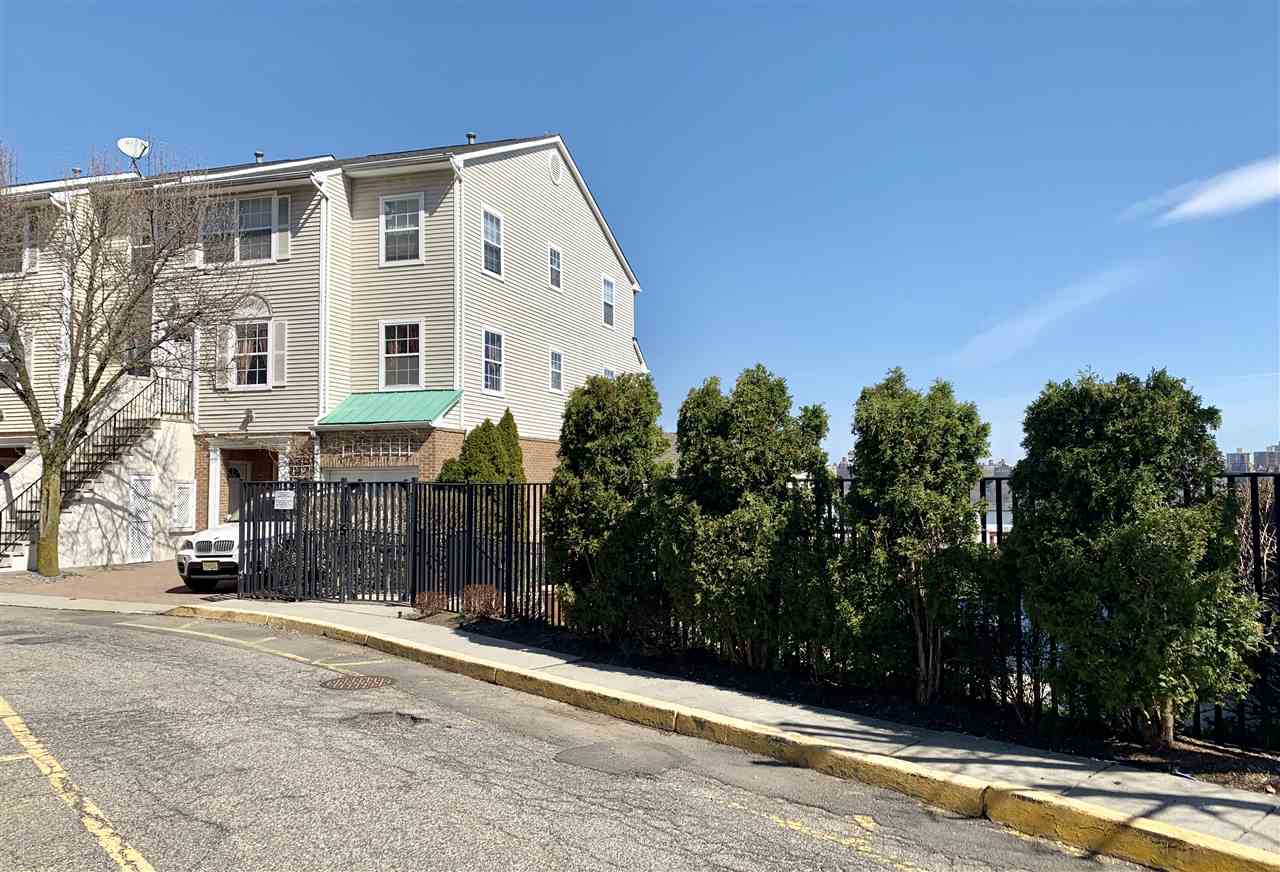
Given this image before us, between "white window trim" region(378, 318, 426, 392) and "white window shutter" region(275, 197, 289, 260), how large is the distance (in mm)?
2893

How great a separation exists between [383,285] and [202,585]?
8.96m

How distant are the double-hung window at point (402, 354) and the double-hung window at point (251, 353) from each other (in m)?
2.98

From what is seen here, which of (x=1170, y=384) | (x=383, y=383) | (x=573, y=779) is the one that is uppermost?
(x=383, y=383)

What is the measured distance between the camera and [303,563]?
1440 centimetres

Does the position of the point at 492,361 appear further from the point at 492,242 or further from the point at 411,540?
the point at 411,540

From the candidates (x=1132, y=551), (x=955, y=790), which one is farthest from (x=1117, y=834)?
(x=1132, y=551)

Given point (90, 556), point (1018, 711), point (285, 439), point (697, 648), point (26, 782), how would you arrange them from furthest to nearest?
1. point (285, 439)
2. point (90, 556)
3. point (697, 648)
4. point (1018, 711)
5. point (26, 782)

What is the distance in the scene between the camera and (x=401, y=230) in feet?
75.5

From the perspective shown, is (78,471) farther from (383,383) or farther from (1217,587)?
(1217,587)

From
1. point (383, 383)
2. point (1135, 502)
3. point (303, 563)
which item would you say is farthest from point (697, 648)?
point (383, 383)

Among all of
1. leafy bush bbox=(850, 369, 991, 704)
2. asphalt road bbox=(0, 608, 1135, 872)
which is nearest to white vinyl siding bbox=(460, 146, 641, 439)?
asphalt road bbox=(0, 608, 1135, 872)

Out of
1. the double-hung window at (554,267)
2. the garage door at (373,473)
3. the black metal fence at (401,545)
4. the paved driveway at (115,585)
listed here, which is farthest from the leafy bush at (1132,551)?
the double-hung window at (554,267)

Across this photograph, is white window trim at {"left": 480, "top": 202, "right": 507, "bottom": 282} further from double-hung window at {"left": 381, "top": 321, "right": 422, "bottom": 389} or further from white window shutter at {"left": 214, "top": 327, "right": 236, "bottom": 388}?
white window shutter at {"left": 214, "top": 327, "right": 236, "bottom": 388}

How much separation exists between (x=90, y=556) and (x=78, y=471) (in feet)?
6.79
